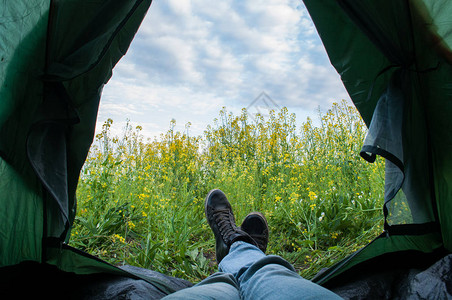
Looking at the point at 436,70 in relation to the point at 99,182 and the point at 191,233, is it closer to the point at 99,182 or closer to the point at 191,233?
the point at 191,233

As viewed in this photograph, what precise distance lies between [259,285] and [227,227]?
96 cm

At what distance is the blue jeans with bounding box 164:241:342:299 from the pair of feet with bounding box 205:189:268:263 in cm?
38

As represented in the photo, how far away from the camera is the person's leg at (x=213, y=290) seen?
3.08 ft

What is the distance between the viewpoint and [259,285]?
1.09 metres

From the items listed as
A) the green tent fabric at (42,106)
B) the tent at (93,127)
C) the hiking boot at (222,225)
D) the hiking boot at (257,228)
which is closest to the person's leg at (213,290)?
the tent at (93,127)

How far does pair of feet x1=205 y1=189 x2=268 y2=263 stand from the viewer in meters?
1.89

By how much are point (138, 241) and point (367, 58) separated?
204cm

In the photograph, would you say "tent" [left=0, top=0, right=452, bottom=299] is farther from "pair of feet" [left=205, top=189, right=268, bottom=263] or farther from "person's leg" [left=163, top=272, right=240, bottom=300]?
"pair of feet" [left=205, top=189, right=268, bottom=263]

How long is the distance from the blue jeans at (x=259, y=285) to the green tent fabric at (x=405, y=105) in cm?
37

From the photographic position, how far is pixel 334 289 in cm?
139

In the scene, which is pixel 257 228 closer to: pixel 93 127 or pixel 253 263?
pixel 253 263

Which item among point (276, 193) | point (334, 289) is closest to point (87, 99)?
point (334, 289)

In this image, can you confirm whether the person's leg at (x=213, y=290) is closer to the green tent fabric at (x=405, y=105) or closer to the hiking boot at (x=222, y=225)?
the green tent fabric at (x=405, y=105)

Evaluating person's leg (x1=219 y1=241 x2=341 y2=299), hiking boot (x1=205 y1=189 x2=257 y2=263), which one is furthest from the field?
person's leg (x1=219 y1=241 x2=341 y2=299)
